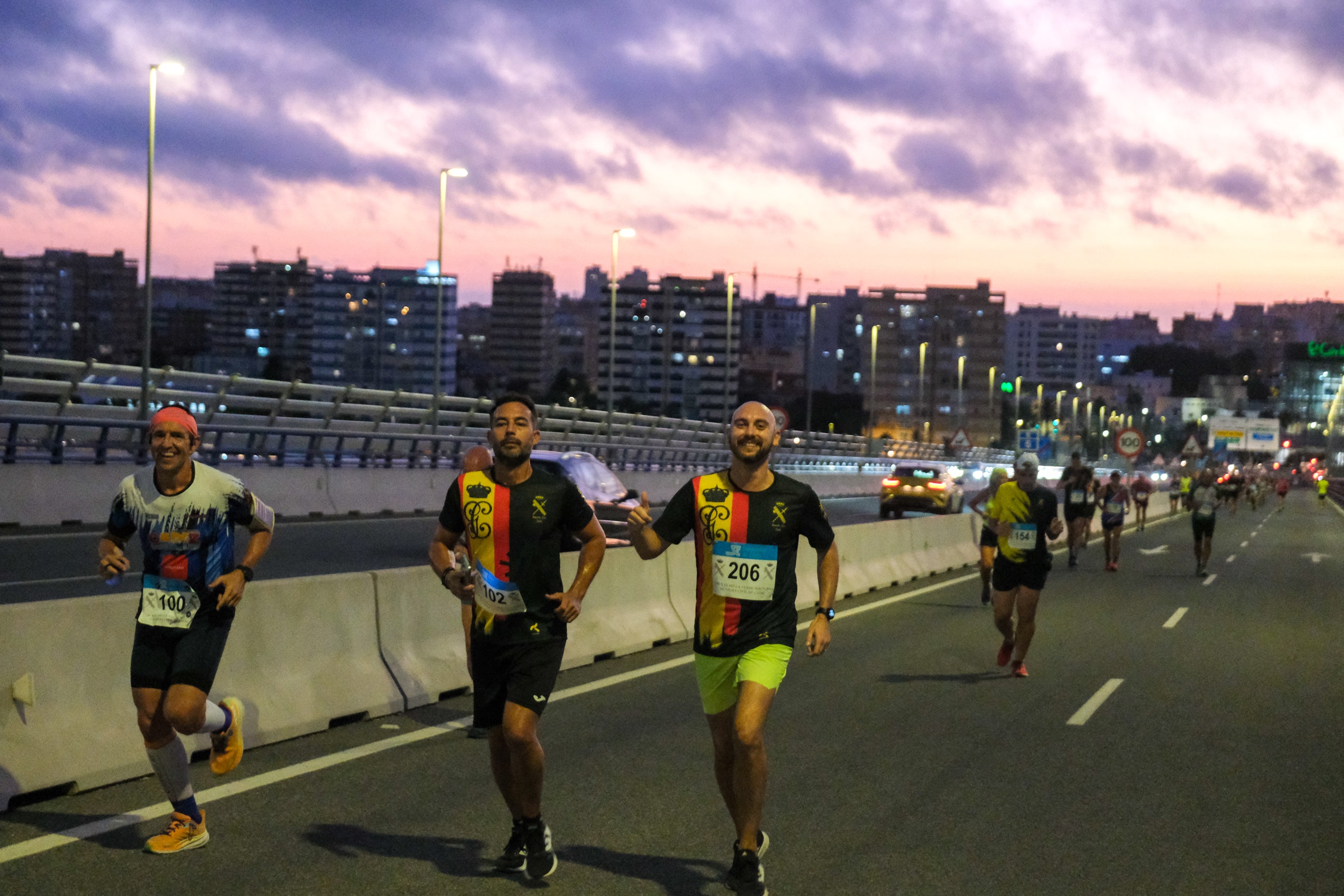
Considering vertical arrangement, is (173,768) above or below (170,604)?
below

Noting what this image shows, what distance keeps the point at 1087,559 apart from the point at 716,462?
28.2m

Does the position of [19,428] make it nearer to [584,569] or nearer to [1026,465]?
[1026,465]

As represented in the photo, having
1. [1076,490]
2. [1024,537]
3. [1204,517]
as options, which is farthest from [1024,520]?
[1204,517]

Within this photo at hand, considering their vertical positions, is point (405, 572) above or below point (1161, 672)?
above

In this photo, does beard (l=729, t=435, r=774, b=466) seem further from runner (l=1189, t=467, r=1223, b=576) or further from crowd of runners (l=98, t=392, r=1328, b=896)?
runner (l=1189, t=467, r=1223, b=576)

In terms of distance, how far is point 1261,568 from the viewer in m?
28.5

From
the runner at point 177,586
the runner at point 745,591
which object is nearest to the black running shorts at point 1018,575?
the runner at point 745,591

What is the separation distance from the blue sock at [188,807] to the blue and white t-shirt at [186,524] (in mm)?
802

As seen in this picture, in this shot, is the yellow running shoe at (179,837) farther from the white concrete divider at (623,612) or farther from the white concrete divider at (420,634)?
the white concrete divider at (623,612)

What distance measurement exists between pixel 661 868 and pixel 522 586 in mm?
1306

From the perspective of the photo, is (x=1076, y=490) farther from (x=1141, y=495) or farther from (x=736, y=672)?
(x=736, y=672)

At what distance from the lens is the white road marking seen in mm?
10609

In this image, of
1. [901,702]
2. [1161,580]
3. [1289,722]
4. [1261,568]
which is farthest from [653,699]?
[1261,568]

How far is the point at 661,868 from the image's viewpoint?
645 centimetres
